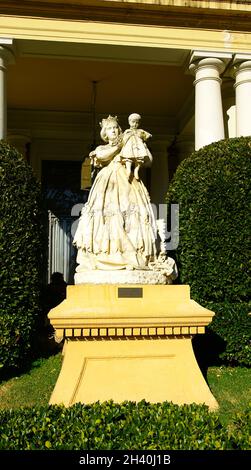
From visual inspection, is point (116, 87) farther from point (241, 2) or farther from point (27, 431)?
point (27, 431)

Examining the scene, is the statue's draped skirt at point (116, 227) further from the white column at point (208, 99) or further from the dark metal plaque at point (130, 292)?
the white column at point (208, 99)

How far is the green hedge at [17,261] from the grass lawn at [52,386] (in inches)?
11.7

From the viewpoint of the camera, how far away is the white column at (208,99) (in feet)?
36.0

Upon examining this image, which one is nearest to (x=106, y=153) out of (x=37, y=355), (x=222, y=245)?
(x=222, y=245)

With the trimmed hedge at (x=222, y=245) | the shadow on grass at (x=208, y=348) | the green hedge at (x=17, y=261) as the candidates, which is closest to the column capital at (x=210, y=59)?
the trimmed hedge at (x=222, y=245)

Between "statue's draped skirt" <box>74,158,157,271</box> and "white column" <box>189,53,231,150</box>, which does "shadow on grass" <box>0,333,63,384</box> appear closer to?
"statue's draped skirt" <box>74,158,157,271</box>

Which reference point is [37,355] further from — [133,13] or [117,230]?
[133,13]

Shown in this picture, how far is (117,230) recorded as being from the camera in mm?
6070

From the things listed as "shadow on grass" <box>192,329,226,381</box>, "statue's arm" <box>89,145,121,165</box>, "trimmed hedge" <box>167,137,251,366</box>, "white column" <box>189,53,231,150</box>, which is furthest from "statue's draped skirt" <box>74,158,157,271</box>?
"white column" <box>189,53,231,150</box>

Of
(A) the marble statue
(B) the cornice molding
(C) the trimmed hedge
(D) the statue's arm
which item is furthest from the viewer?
(B) the cornice molding

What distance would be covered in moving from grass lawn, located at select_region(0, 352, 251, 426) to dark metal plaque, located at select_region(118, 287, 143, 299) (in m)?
1.46

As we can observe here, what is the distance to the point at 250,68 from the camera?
37.7 ft

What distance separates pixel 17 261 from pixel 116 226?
1715 mm

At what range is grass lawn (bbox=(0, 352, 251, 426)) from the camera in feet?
19.5
